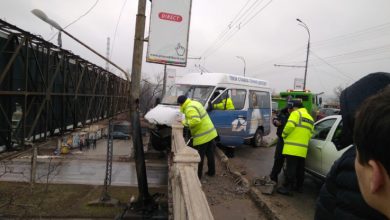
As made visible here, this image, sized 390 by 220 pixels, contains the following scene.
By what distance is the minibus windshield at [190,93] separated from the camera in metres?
10.3

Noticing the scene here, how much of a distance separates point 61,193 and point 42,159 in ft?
20.9

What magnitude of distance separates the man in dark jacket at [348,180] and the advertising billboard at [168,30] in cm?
536

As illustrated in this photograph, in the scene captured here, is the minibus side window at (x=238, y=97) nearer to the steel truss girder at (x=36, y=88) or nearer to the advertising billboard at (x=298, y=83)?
the steel truss girder at (x=36, y=88)

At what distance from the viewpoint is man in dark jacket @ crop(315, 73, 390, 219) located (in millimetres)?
1157

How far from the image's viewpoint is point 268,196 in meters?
6.28

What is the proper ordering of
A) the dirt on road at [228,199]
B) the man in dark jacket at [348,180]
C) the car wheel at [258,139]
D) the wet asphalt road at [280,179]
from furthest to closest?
the car wheel at [258,139] → the wet asphalt road at [280,179] → the dirt on road at [228,199] → the man in dark jacket at [348,180]

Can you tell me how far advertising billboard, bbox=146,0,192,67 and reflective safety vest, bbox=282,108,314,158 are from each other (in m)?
2.50

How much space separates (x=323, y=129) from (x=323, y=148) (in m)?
0.61

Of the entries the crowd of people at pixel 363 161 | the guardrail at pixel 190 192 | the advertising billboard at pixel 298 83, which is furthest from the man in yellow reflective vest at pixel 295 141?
the advertising billboard at pixel 298 83

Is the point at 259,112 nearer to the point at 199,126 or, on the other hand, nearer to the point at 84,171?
the point at 199,126

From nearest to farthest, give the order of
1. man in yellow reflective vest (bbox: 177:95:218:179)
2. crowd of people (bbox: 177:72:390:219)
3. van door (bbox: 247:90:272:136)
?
crowd of people (bbox: 177:72:390:219)
man in yellow reflective vest (bbox: 177:95:218:179)
van door (bbox: 247:90:272:136)

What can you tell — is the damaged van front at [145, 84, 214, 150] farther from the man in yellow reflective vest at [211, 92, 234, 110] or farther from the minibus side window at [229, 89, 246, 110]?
the minibus side window at [229, 89, 246, 110]

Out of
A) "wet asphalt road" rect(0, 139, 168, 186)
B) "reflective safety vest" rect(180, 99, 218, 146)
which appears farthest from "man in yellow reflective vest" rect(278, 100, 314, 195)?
"wet asphalt road" rect(0, 139, 168, 186)

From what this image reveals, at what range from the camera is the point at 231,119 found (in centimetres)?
1033
